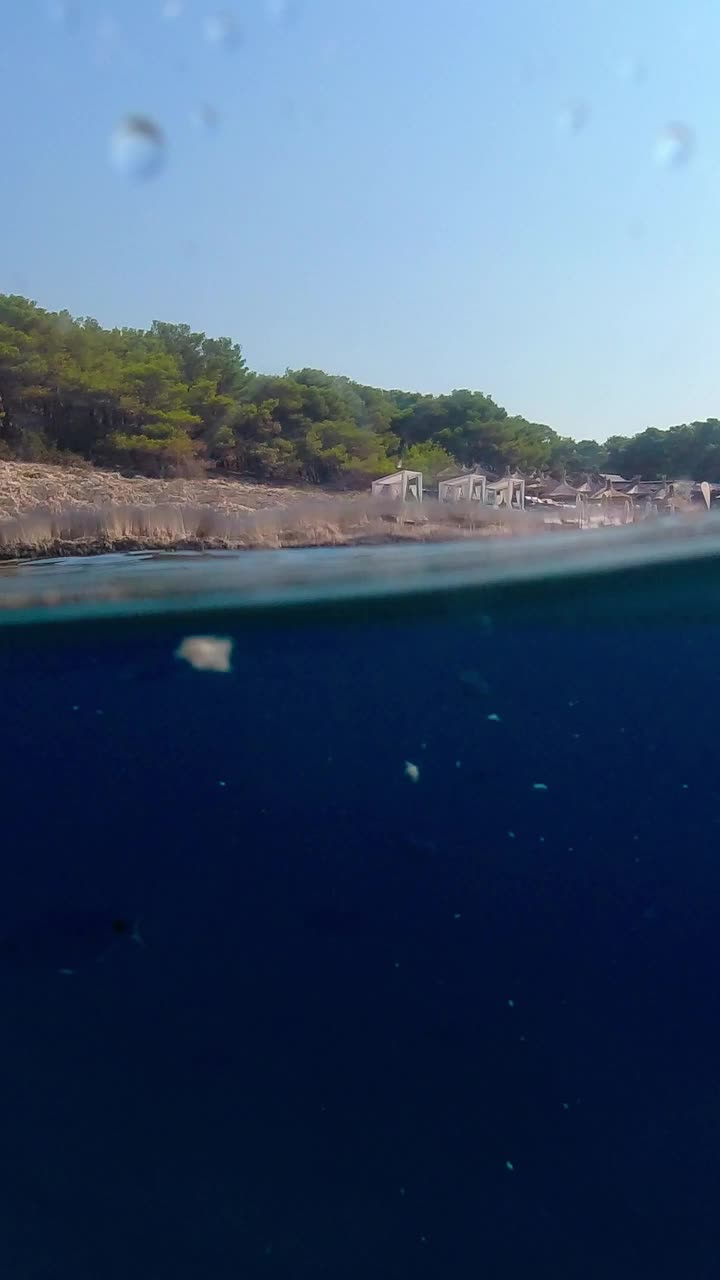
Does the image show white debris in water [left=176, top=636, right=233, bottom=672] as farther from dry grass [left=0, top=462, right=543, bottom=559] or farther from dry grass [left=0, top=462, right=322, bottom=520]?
dry grass [left=0, top=462, right=322, bottom=520]

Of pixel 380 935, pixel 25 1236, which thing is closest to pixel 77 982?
pixel 25 1236

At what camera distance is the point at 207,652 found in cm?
776

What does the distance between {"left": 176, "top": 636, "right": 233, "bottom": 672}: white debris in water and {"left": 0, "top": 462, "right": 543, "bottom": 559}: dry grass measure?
82cm

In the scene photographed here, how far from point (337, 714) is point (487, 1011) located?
85.1 inches

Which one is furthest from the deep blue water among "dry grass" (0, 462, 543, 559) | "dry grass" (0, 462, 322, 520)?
"dry grass" (0, 462, 322, 520)

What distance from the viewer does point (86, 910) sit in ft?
16.9

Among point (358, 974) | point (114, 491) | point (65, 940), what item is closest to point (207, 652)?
point (114, 491)

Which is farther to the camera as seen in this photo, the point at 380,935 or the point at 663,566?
the point at 663,566

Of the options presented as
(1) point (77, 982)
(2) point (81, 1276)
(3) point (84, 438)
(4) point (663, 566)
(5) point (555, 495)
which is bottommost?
(2) point (81, 1276)

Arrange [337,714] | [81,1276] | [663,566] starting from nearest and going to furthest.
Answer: [81,1276]
[337,714]
[663,566]

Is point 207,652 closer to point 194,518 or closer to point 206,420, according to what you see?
point 194,518

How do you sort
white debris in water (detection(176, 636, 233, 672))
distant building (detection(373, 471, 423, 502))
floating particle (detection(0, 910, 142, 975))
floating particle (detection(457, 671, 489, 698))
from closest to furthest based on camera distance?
1. floating particle (detection(0, 910, 142, 975))
2. floating particle (detection(457, 671, 489, 698))
3. white debris in water (detection(176, 636, 233, 672))
4. distant building (detection(373, 471, 423, 502))

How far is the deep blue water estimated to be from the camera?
163 inches

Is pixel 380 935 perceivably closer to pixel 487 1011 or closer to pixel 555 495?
pixel 487 1011
